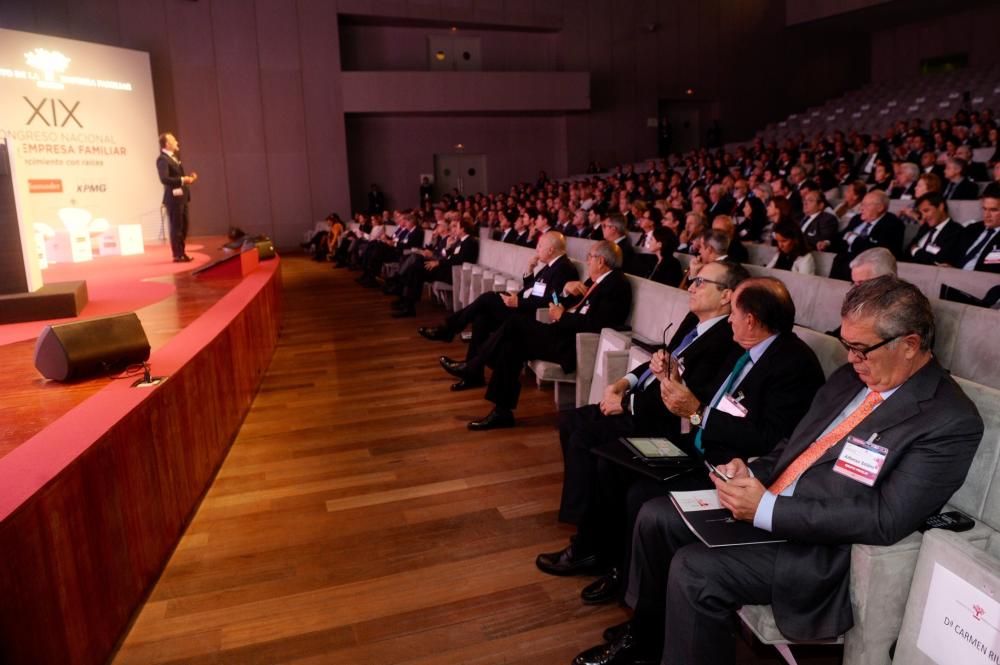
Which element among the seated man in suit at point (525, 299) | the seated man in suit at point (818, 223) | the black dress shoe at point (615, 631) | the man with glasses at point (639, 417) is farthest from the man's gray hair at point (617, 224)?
the black dress shoe at point (615, 631)

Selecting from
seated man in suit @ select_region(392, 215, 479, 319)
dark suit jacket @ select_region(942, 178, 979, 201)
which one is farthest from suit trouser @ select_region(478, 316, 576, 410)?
dark suit jacket @ select_region(942, 178, 979, 201)

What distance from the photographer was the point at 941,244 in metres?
4.51

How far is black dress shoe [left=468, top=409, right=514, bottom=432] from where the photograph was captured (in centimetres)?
380

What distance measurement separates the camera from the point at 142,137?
1144 centimetres

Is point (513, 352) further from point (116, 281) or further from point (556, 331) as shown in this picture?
point (116, 281)

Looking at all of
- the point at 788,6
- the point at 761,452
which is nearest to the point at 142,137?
the point at 761,452

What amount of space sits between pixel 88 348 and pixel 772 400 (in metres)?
2.55

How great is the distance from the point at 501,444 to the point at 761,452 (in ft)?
5.71

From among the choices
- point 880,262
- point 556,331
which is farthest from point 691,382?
point 556,331

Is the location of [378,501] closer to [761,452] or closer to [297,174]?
[761,452]

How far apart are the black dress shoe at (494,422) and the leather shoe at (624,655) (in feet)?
6.51

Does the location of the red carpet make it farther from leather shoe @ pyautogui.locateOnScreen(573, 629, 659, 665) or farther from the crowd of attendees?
leather shoe @ pyautogui.locateOnScreen(573, 629, 659, 665)

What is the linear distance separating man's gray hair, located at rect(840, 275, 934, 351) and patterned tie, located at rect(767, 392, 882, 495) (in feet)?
0.57

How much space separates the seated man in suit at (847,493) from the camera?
1473 mm
